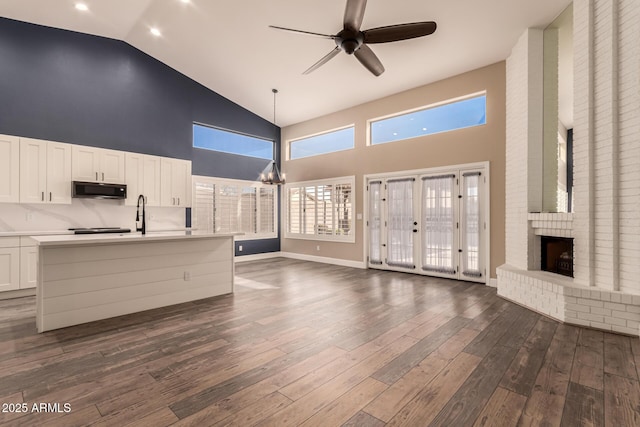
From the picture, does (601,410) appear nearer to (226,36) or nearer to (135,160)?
(226,36)

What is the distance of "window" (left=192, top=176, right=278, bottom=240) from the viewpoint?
672cm

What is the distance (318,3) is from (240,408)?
15.1ft

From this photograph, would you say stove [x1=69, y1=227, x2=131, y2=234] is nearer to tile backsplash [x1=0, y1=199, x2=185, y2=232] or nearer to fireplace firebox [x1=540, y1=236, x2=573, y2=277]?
tile backsplash [x1=0, y1=199, x2=185, y2=232]

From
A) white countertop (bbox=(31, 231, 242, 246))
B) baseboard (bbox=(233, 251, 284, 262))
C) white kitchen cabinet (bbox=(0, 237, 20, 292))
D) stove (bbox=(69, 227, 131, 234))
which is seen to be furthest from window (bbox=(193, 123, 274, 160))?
white countertop (bbox=(31, 231, 242, 246))

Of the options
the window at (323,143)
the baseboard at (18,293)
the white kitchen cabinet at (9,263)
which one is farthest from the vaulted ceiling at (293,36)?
the baseboard at (18,293)

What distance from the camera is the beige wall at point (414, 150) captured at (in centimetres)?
498

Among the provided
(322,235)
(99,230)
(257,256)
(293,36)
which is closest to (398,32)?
(293,36)

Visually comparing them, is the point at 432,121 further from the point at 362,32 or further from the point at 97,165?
the point at 97,165

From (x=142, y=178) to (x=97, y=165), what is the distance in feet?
2.33

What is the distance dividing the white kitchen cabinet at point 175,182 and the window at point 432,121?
4.05 meters

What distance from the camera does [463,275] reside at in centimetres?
536

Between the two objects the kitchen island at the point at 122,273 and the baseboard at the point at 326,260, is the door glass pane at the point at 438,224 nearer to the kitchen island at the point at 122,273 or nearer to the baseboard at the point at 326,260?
the baseboard at the point at 326,260

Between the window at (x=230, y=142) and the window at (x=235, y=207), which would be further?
the window at (x=230, y=142)

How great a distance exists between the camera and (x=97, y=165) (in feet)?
17.1
